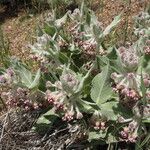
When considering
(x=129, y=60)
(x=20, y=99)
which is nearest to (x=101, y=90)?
(x=129, y=60)

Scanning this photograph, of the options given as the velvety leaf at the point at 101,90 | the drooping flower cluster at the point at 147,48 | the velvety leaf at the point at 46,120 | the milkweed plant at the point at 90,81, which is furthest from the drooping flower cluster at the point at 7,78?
the drooping flower cluster at the point at 147,48

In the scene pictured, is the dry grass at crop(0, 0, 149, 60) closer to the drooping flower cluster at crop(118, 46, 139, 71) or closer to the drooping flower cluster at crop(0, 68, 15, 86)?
the drooping flower cluster at crop(0, 68, 15, 86)

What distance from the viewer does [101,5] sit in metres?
4.18

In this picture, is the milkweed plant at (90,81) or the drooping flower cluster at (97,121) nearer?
the milkweed plant at (90,81)

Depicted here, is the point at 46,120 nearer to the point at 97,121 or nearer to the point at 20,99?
the point at 20,99

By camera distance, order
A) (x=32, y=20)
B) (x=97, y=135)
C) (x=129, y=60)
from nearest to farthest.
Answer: (x=129, y=60) → (x=97, y=135) → (x=32, y=20)

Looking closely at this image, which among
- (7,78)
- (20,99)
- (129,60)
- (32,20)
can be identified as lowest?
(32,20)

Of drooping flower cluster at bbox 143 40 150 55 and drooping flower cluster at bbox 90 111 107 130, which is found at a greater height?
drooping flower cluster at bbox 143 40 150 55

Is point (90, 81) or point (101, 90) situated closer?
point (101, 90)

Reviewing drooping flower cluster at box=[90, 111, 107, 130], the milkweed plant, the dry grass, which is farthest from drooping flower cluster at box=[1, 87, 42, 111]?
the dry grass

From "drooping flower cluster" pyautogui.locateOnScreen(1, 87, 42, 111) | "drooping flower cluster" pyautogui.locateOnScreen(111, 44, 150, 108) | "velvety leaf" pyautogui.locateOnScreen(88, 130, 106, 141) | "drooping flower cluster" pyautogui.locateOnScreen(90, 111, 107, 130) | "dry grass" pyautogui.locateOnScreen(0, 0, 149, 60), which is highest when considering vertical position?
"drooping flower cluster" pyautogui.locateOnScreen(111, 44, 150, 108)

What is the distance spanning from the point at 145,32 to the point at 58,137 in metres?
0.75

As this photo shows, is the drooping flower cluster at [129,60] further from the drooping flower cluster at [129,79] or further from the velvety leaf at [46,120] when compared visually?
the velvety leaf at [46,120]

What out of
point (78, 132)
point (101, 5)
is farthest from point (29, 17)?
point (78, 132)
